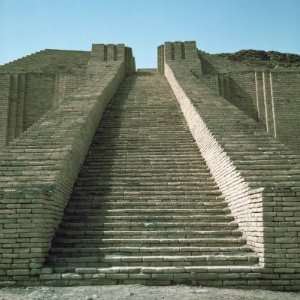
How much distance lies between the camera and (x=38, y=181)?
16.2 ft

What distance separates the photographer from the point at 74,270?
4.33 metres

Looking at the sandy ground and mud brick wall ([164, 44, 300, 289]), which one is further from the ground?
mud brick wall ([164, 44, 300, 289])

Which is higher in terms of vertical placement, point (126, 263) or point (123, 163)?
point (123, 163)

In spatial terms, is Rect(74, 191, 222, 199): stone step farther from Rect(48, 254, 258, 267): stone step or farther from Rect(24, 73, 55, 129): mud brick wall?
Rect(24, 73, 55, 129): mud brick wall

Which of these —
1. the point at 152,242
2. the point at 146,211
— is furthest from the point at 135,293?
the point at 146,211

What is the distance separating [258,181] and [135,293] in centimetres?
186

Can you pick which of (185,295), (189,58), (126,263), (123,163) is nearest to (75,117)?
(123,163)

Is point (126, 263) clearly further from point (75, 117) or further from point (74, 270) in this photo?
point (75, 117)

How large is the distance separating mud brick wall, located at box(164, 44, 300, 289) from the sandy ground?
35cm

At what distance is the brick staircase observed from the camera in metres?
4.35

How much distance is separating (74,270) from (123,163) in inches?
→ 100

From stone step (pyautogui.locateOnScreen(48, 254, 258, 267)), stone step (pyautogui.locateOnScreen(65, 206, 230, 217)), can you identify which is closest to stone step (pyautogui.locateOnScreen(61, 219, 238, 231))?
stone step (pyautogui.locateOnScreen(65, 206, 230, 217))

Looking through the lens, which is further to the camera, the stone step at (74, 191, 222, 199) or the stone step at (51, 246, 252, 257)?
the stone step at (74, 191, 222, 199)

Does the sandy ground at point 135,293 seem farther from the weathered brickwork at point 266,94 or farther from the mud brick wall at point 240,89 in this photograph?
the mud brick wall at point 240,89
